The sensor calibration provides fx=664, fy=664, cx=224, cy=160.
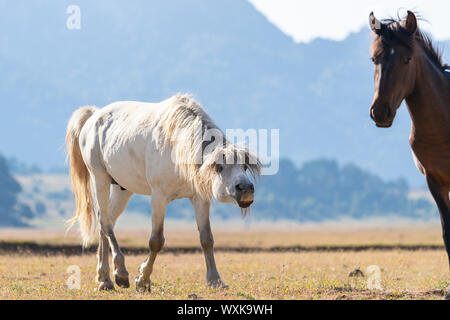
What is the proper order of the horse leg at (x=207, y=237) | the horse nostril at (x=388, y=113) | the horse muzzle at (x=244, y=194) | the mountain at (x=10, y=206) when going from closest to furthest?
the horse nostril at (x=388, y=113) → the horse muzzle at (x=244, y=194) → the horse leg at (x=207, y=237) → the mountain at (x=10, y=206)

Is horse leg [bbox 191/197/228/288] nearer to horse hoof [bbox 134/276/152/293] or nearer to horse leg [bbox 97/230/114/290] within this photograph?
horse hoof [bbox 134/276/152/293]

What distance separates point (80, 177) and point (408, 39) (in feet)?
22.1

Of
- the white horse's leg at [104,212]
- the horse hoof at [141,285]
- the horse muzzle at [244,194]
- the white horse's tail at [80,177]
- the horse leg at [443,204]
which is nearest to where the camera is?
the horse leg at [443,204]

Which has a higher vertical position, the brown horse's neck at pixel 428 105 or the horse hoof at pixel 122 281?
the brown horse's neck at pixel 428 105

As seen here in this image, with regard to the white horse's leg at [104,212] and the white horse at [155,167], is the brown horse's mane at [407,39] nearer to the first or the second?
the white horse at [155,167]

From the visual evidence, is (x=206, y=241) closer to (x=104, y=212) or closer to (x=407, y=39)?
(x=104, y=212)

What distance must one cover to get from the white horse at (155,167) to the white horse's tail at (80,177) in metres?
0.03

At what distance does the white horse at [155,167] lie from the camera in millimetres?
8969

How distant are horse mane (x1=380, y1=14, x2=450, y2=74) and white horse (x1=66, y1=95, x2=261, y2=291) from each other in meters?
2.44

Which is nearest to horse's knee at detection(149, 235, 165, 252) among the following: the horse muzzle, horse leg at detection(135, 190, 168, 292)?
horse leg at detection(135, 190, 168, 292)

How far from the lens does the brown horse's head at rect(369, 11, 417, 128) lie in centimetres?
770

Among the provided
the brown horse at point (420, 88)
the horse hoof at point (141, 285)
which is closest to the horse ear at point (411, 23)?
the brown horse at point (420, 88)

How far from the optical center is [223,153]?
29.4 feet
